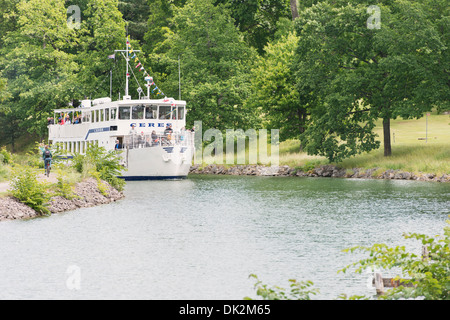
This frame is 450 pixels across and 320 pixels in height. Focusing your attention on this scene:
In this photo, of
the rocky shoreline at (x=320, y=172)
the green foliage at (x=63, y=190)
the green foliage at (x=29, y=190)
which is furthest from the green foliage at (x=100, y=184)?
the rocky shoreline at (x=320, y=172)

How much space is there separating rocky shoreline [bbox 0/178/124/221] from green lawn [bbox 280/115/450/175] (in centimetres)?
2262

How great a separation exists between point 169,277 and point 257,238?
7023 mm

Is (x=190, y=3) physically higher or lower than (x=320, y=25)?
higher

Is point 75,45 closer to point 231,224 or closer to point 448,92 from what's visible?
point 448,92

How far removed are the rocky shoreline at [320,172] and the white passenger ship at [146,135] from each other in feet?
28.4

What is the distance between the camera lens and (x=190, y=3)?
243 feet

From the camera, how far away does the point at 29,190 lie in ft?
97.0

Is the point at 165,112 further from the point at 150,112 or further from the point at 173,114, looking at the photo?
the point at 150,112

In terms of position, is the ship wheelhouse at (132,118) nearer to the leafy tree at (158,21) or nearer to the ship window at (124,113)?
the ship window at (124,113)

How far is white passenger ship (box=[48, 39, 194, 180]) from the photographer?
53969mm

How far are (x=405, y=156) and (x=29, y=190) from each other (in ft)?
110

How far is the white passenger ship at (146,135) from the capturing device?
Answer: 53969mm
